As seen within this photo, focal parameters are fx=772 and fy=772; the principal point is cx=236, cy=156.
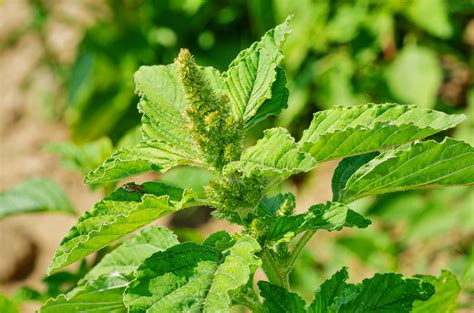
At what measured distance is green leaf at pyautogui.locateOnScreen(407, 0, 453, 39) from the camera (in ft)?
13.1

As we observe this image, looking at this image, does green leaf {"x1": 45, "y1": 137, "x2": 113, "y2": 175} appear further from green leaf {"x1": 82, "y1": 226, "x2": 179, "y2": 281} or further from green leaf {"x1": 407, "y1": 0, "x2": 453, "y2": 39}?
green leaf {"x1": 407, "y1": 0, "x2": 453, "y2": 39}

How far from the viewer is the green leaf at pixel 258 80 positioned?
136cm

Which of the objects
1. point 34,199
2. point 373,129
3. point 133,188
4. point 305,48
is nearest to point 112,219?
point 133,188

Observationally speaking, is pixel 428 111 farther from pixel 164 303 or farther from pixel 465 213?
pixel 465 213

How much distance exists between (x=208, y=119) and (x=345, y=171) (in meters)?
0.37

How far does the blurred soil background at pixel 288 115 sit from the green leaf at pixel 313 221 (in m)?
2.21

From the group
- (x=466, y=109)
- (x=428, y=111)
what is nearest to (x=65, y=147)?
(x=428, y=111)

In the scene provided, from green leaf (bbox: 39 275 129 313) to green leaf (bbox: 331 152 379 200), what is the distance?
0.44 metres

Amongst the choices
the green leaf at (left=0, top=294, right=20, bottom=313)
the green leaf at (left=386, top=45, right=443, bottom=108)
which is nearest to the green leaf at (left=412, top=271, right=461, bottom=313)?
the green leaf at (left=0, top=294, right=20, bottom=313)

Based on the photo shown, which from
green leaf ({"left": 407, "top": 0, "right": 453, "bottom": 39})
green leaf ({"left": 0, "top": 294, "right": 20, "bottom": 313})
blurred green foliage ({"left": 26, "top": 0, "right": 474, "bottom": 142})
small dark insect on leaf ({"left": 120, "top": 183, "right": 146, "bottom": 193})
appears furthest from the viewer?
blurred green foliage ({"left": 26, "top": 0, "right": 474, "bottom": 142})

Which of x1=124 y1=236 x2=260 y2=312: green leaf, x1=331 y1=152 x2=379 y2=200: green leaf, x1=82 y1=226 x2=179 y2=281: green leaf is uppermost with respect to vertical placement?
x1=331 y1=152 x2=379 y2=200: green leaf

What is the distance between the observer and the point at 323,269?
3834mm

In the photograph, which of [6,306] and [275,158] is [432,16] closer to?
[6,306]

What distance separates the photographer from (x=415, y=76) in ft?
13.6
